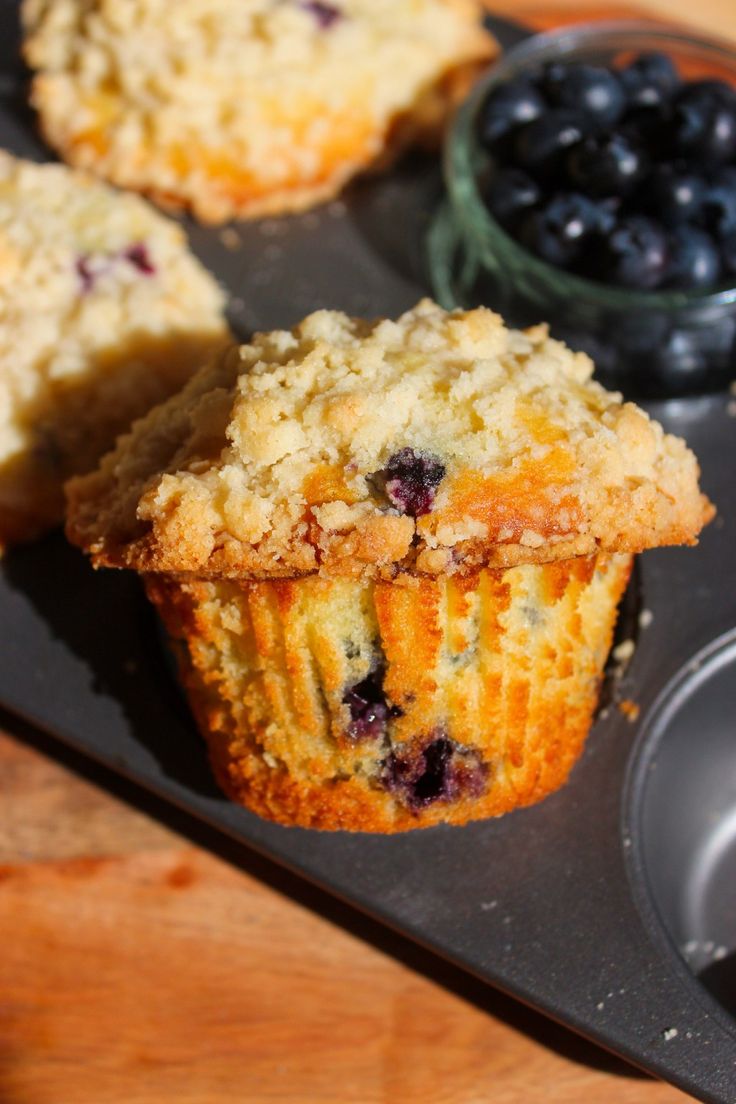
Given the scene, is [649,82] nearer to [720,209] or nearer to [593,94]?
[593,94]

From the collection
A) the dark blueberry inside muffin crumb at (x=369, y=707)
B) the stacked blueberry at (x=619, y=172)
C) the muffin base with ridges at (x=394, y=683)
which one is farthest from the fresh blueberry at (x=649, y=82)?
the dark blueberry inside muffin crumb at (x=369, y=707)

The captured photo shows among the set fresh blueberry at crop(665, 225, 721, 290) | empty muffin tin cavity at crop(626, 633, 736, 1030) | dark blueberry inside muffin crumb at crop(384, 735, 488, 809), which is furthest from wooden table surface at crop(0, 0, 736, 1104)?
fresh blueberry at crop(665, 225, 721, 290)

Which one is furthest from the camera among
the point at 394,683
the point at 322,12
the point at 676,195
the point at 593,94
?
the point at 322,12

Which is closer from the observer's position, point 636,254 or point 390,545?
point 390,545

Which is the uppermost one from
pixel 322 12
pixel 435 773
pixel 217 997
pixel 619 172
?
pixel 322 12

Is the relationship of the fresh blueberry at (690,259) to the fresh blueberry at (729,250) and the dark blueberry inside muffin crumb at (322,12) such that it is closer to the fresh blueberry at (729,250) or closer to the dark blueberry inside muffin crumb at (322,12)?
the fresh blueberry at (729,250)

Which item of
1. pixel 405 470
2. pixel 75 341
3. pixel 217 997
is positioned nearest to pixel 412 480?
pixel 405 470
